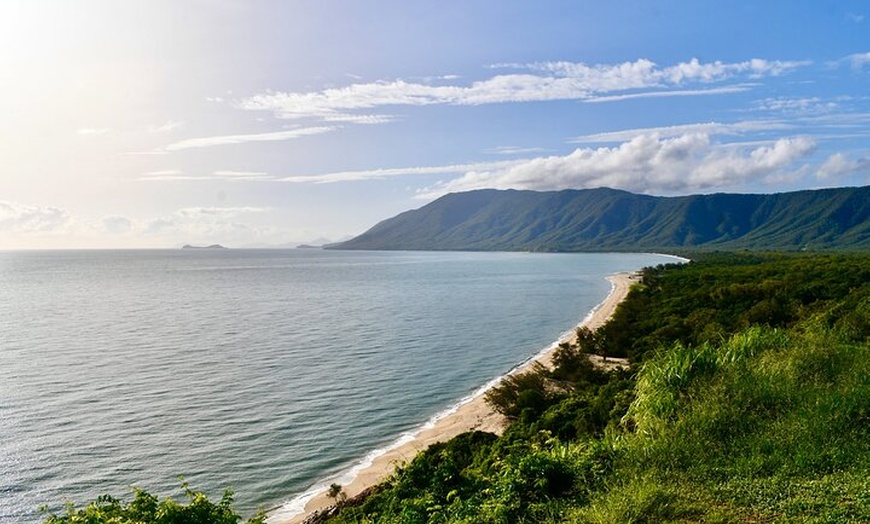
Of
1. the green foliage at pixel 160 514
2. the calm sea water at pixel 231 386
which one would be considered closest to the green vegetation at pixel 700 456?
the green foliage at pixel 160 514

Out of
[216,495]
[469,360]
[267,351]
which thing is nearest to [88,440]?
[216,495]

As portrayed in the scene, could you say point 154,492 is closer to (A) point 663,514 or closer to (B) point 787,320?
(A) point 663,514

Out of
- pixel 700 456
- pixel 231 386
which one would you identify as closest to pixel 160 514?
pixel 700 456

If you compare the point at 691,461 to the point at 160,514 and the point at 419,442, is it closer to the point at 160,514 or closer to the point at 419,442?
the point at 160,514

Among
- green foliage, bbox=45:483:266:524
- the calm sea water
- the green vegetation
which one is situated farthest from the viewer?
the calm sea water

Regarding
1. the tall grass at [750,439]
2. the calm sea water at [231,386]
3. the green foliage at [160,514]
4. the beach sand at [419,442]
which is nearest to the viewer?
the tall grass at [750,439]

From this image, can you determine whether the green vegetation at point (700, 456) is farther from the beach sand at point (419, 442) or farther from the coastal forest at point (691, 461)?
the beach sand at point (419, 442)

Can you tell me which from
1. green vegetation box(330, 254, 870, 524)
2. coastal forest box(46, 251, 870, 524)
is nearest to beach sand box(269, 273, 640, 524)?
coastal forest box(46, 251, 870, 524)

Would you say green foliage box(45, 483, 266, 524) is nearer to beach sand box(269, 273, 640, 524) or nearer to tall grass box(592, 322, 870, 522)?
tall grass box(592, 322, 870, 522)

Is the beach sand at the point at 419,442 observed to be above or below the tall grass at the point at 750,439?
below
